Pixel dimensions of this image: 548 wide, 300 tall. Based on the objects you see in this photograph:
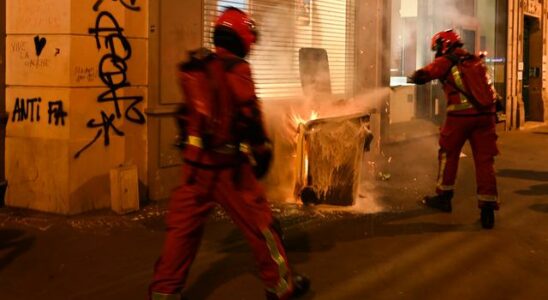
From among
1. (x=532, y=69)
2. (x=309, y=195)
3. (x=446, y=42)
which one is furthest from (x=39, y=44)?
(x=532, y=69)

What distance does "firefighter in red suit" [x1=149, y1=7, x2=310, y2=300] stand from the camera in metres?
3.49

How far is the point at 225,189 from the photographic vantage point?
3.54 m

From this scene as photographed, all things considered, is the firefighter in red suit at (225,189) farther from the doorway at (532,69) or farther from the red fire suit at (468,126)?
the doorway at (532,69)

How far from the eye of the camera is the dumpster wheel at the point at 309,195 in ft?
21.6

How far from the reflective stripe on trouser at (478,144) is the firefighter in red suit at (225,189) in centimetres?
307

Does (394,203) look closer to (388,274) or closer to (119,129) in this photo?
(388,274)

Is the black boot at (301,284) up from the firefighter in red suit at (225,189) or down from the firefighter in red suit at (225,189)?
down

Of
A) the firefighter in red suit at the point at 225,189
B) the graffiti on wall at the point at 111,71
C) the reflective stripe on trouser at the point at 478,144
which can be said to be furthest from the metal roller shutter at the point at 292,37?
the firefighter in red suit at the point at 225,189

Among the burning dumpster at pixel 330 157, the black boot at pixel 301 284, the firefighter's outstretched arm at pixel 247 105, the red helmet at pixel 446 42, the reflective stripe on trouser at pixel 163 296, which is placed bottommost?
the black boot at pixel 301 284

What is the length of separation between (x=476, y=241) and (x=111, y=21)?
4056 millimetres

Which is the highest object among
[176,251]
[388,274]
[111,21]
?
[111,21]

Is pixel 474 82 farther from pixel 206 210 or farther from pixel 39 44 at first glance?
pixel 39 44

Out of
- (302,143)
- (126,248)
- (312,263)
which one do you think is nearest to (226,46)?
(312,263)

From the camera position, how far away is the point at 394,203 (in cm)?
722
